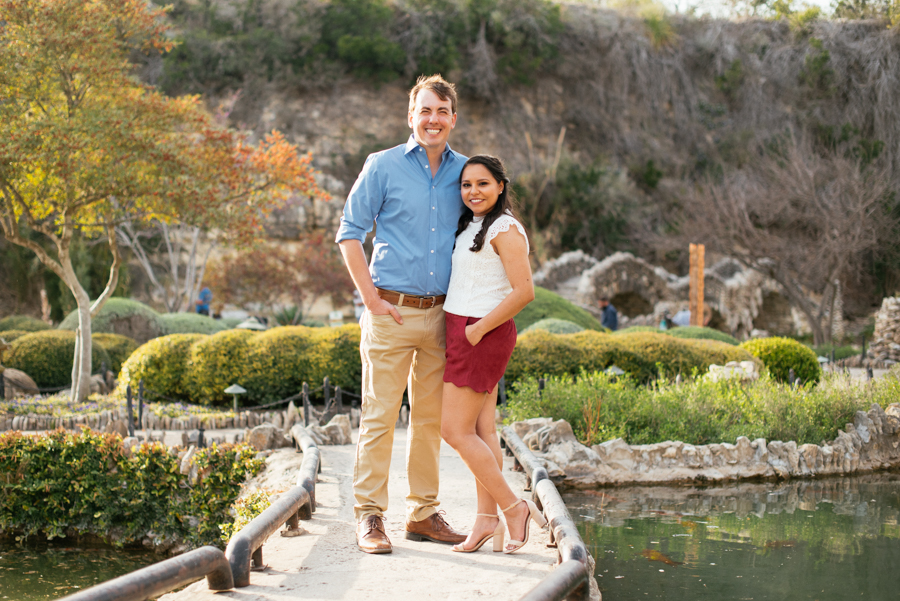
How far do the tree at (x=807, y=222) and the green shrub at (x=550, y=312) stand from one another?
9.30 meters

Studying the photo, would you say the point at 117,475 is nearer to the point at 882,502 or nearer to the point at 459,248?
the point at 459,248

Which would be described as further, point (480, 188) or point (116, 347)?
point (116, 347)

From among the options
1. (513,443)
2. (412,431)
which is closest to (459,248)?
(412,431)

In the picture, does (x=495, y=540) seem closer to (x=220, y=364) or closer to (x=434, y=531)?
(x=434, y=531)

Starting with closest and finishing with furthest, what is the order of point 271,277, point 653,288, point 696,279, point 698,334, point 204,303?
1. point 698,334
2. point 696,279
3. point 204,303
4. point 271,277
5. point 653,288

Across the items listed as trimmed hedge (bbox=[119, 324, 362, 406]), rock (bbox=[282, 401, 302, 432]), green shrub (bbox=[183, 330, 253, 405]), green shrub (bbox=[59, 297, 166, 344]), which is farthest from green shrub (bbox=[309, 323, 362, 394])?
green shrub (bbox=[59, 297, 166, 344])

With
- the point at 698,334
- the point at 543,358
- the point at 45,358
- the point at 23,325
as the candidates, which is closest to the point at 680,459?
the point at 543,358

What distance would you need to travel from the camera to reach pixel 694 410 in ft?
22.5

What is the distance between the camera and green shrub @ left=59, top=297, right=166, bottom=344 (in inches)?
523

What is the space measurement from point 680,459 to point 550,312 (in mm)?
6332

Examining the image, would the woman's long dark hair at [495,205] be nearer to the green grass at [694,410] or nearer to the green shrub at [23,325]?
the green grass at [694,410]

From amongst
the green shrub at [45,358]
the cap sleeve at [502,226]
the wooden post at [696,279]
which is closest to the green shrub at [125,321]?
the green shrub at [45,358]

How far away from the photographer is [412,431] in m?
3.60

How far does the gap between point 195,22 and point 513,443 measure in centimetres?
2808
